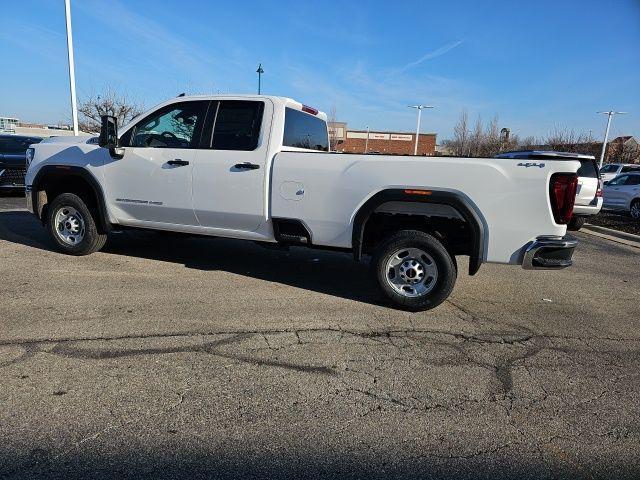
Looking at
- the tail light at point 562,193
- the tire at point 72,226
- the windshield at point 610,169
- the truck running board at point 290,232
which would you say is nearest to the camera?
the tail light at point 562,193

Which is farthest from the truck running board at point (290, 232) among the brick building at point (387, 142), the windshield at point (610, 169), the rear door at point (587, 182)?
the brick building at point (387, 142)

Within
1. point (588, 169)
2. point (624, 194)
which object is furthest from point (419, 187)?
point (624, 194)

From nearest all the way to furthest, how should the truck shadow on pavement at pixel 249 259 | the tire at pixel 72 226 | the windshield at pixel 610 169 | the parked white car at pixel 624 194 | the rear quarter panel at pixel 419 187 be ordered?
the rear quarter panel at pixel 419 187 < the truck shadow on pavement at pixel 249 259 < the tire at pixel 72 226 < the parked white car at pixel 624 194 < the windshield at pixel 610 169

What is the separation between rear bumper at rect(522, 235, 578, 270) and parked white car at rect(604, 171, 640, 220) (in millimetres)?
12246

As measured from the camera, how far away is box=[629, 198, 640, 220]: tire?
14.3m

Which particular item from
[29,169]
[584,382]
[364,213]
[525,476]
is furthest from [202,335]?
[29,169]

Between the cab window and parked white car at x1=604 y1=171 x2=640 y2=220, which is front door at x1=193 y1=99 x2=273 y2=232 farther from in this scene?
parked white car at x1=604 y1=171 x2=640 y2=220

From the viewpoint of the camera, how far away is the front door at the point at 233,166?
507cm

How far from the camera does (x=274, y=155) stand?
5020 millimetres

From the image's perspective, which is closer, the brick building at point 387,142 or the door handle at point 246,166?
the door handle at point 246,166

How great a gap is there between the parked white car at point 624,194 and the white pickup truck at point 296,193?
12394 millimetres

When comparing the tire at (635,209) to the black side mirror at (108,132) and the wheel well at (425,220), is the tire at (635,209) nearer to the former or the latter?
the wheel well at (425,220)

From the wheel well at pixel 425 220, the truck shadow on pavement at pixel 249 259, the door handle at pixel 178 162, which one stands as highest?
the door handle at pixel 178 162

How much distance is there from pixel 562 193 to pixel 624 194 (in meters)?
13.0
